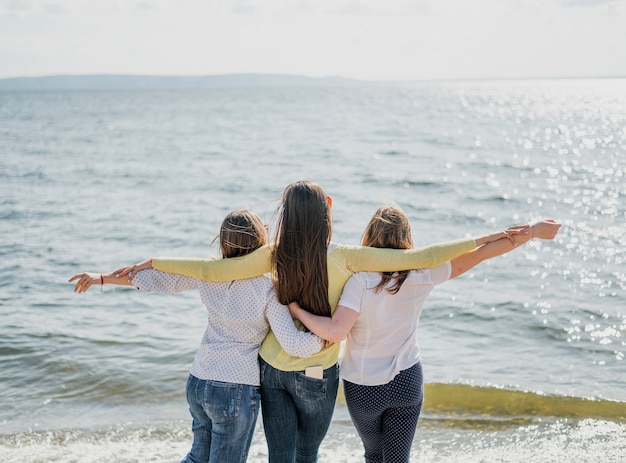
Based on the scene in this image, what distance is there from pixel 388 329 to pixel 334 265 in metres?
0.42

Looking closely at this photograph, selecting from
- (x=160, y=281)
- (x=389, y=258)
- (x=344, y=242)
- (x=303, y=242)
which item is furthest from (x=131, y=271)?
(x=344, y=242)

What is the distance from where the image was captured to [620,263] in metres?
10.9

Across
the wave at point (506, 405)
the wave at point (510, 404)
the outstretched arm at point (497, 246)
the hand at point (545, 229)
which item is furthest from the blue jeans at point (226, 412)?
the wave at point (510, 404)

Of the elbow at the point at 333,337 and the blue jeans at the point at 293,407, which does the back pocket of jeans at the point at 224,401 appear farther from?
the elbow at the point at 333,337

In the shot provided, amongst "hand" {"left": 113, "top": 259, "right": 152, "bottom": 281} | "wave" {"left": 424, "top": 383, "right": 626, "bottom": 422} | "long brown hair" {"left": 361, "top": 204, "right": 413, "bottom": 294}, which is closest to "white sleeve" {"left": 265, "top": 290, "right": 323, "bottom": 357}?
"long brown hair" {"left": 361, "top": 204, "right": 413, "bottom": 294}

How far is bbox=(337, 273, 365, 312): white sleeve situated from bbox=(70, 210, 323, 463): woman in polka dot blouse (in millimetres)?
219

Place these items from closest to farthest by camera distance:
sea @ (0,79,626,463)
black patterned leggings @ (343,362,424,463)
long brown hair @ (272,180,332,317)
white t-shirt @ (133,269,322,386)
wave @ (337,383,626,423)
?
1. long brown hair @ (272,180,332,317)
2. white t-shirt @ (133,269,322,386)
3. black patterned leggings @ (343,362,424,463)
4. sea @ (0,79,626,463)
5. wave @ (337,383,626,423)

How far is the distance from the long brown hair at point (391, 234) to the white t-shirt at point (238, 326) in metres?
0.43

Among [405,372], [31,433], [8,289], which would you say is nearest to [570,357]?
[405,372]

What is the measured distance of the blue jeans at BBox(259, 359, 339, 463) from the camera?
330cm

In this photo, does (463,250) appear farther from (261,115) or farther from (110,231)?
(261,115)

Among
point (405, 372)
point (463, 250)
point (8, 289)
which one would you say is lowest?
point (8, 289)

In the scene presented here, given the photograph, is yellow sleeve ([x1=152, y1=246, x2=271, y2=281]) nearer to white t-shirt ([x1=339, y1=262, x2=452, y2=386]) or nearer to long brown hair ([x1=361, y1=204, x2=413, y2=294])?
white t-shirt ([x1=339, y1=262, x2=452, y2=386])

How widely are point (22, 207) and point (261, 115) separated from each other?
138 feet
